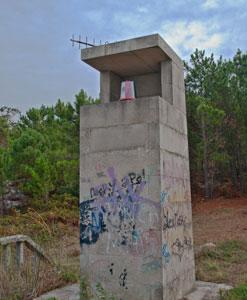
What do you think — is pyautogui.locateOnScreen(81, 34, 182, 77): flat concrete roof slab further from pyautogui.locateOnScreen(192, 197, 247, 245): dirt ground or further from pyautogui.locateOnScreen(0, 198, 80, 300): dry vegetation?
pyautogui.locateOnScreen(192, 197, 247, 245): dirt ground

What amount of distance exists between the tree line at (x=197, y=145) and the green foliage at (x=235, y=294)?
27.0 feet

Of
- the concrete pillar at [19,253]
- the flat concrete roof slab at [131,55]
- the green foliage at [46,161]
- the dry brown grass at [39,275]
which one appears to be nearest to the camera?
the dry brown grass at [39,275]

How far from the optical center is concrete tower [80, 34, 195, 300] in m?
3.96

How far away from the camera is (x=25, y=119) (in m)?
21.2

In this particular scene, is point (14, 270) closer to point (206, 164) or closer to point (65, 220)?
point (65, 220)

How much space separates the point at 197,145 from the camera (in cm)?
1317

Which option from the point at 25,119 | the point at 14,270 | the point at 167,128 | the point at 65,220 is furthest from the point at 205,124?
the point at 25,119

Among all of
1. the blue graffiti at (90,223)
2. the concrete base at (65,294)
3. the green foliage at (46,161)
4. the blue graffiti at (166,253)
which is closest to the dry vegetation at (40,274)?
the concrete base at (65,294)

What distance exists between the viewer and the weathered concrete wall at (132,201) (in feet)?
13.0

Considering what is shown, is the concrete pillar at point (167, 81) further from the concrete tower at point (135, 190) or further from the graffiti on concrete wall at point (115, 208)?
the graffiti on concrete wall at point (115, 208)

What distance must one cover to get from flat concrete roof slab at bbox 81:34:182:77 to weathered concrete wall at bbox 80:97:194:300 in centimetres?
69

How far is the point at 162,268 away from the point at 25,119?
18781 mm

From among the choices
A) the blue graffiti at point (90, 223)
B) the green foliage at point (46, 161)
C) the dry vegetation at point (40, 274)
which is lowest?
the dry vegetation at point (40, 274)

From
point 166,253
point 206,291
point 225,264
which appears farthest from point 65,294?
point 225,264
